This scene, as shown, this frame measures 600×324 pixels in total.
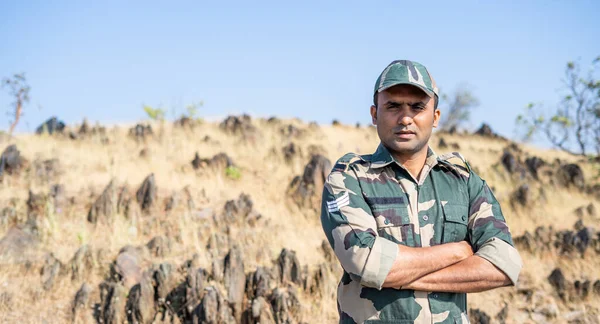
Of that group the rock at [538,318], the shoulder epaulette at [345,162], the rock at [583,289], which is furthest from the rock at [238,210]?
the shoulder epaulette at [345,162]

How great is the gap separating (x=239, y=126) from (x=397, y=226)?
12228 mm

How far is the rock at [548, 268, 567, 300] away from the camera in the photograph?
23.4 feet

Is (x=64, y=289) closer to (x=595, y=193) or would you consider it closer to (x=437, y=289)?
(x=437, y=289)

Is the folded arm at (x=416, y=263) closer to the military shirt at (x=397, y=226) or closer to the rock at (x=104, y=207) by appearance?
the military shirt at (x=397, y=226)

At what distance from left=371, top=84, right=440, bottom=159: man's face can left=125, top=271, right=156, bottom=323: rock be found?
4.11 metres

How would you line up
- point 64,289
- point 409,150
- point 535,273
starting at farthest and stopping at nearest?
point 535,273 → point 64,289 → point 409,150

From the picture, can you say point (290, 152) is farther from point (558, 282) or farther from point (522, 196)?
point (558, 282)

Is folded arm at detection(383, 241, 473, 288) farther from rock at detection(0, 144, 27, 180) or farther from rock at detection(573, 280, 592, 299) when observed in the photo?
rock at detection(0, 144, 27, 180)

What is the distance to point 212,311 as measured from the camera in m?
5.55

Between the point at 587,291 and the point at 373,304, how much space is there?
576 cm

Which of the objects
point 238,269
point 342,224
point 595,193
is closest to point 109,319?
point 238,269

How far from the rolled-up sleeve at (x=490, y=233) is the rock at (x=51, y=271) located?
5593 mm

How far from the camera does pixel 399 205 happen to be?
2.64 m

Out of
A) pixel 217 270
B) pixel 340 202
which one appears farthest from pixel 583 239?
pixel 340 202
